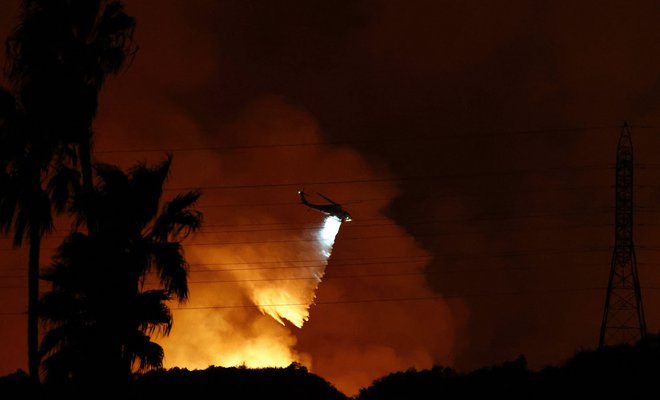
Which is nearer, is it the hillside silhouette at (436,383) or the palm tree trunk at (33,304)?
the hillside silhouette at (436,383)

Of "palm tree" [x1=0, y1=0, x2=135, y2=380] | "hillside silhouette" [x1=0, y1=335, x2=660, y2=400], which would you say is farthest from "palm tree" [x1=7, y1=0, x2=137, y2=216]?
"hillside silhouette" [x1=0, y1=335, x2=660, y2=400]

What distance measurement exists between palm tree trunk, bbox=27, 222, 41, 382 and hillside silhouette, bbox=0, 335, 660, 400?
0.70 meters

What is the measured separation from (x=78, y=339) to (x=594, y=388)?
12434 mm

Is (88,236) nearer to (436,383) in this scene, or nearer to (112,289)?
(112,289)

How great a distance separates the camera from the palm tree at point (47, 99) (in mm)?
23625

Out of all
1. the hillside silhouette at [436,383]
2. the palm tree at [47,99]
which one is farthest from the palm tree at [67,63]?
the hillside silhouette at [436,383]

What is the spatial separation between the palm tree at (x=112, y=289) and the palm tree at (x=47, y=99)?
862 millimetres

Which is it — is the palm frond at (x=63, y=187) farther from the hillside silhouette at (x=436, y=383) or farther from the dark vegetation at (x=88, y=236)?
the hillside silhouette at (x=436, y=383)

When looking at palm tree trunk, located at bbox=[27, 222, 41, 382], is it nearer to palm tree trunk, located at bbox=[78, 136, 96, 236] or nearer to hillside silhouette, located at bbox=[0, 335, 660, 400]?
hillside silhouette, located at bbox=[0, 335, 660, 400]

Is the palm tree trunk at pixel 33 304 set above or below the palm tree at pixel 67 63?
below

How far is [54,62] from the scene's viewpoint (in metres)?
23.8

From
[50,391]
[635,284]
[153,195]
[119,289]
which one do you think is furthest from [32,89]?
[635,284]

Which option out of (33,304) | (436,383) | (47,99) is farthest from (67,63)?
(436,383)

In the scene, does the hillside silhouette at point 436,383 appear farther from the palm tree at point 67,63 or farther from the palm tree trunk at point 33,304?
the palm tree at point 67,63
